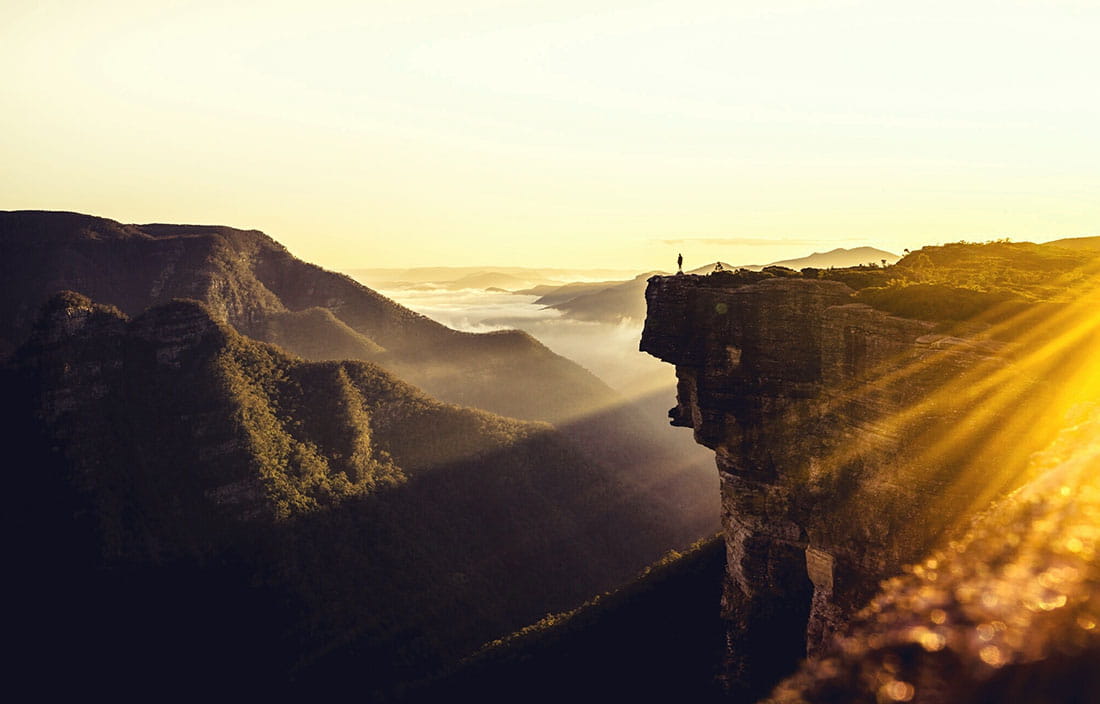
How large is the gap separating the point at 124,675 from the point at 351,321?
127 m

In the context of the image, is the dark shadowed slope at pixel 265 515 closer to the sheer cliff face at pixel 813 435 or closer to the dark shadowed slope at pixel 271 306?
the sheer cliff face at pixel 813 435

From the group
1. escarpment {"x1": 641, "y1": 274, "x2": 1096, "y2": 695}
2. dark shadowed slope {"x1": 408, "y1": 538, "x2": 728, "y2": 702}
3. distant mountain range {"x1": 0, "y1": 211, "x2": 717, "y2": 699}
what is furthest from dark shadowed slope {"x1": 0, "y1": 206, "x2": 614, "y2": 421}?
escarpment {"x1": 641, "y1": 274, "x2": 1096, "y2": 695}

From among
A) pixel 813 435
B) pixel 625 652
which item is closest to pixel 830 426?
pixel 813 435

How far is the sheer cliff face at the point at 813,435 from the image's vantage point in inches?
878

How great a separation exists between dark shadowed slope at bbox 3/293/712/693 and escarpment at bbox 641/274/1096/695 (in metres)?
46.7

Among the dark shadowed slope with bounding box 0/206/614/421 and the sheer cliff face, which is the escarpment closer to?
the sheer cliff face

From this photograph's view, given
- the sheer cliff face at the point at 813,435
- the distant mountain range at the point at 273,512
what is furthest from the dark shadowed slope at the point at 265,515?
the sheer cliff face at the point at 813,435

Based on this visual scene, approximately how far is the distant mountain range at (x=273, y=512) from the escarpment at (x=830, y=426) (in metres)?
46.7

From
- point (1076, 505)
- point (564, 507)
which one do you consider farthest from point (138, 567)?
point (1076, 505)

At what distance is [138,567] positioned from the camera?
218ft

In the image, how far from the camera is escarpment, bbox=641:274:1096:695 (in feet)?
68.4

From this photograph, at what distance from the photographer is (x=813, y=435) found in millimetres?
28375

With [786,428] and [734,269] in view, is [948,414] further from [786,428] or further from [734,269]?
[734,269]

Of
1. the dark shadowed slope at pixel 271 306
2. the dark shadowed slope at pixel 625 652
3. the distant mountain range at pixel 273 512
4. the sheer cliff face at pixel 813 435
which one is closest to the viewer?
the sheer cliff face at pixel 813 435
